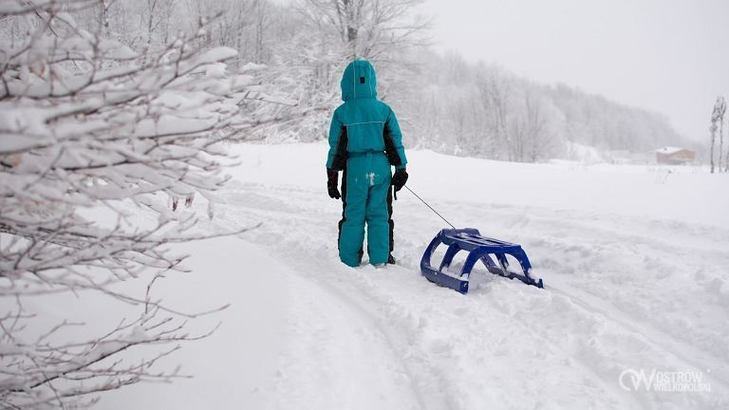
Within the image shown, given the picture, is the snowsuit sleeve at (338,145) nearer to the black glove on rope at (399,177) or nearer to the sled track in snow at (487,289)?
the black glove on rope at (399,177)

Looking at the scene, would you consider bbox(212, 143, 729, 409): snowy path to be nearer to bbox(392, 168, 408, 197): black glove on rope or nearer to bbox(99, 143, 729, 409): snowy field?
bbox(99, 143, 729, 409): snowy field

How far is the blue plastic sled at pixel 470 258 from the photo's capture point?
350 cm

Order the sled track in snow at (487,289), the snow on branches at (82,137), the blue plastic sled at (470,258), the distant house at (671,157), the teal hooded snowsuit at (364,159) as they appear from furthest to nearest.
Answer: the distant house at (671,157), the teal hooded snowsuit at (364,159), the blue plastic sled at (470,258), the sled track in snow at (487,289), the snow on branches at (82,137)

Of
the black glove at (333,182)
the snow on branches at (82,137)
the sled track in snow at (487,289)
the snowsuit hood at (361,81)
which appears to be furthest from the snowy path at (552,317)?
the snowsuit hood at (361,81)

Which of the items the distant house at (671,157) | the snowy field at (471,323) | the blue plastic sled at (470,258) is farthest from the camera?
the distant house at (671,157)

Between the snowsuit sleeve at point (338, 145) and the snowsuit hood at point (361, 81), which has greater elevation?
the snowsuit hood at point (361, 81)

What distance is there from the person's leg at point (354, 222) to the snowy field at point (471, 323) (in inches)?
9.2

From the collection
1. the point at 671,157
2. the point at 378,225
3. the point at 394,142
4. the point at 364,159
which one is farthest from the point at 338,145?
the point at 671,157

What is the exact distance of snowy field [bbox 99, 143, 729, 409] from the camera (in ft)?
6.90

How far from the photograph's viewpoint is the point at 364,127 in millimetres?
4254

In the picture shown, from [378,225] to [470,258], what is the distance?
1.08 metres

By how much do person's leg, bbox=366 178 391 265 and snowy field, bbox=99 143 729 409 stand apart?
24 cm

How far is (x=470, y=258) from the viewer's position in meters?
3.50

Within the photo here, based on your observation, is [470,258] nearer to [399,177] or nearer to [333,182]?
[399,177]
